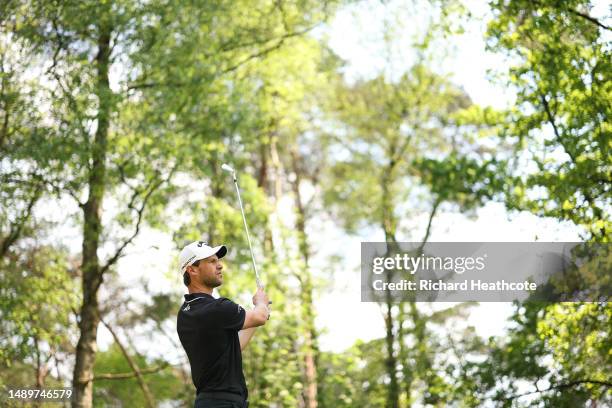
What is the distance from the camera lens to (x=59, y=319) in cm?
1300

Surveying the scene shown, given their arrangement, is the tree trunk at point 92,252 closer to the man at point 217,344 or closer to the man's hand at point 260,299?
the man's hand at point 260,299

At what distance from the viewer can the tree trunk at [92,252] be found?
1177cm

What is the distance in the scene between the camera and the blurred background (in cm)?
963

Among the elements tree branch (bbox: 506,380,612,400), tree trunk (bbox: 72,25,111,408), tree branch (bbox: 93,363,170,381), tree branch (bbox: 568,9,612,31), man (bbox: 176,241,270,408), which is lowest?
man (bbox: 176,241,270,408)

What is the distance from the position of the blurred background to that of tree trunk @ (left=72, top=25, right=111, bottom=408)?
0.03 m

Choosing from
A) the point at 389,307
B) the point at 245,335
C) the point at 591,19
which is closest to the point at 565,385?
the point at 591,19

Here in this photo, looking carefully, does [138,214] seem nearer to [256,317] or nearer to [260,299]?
[260,299]

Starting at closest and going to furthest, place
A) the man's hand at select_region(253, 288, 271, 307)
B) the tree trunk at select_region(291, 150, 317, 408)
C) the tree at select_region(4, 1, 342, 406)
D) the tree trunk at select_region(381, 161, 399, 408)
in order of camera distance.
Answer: the man's hand at select_region(253, 288, 271, 307), the tree at select_region(4, 1, 342, 406), the tree trunk at select_region(291, 150, 317, 408), the tree trunk at select_region(381, 161, 399, 408)

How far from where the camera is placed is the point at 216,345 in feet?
14.9

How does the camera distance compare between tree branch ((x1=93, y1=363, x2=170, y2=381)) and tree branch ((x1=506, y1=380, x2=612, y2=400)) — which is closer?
tree branch ((x1=506, y1=380, x2=612, y2=400))

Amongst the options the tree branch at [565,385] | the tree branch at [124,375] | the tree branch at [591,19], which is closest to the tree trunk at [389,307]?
the tree branch at [124,375]

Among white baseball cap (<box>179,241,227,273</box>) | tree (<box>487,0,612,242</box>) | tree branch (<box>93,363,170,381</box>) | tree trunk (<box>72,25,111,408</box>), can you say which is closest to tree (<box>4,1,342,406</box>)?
tree trunk (<box>72,25,111,408</box>)

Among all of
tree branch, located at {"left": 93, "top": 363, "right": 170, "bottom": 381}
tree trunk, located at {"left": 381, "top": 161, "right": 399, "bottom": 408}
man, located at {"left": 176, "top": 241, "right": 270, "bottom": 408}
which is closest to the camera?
man, located at {"left": 176, "top": 241, "right": 270, "bottom": 408}

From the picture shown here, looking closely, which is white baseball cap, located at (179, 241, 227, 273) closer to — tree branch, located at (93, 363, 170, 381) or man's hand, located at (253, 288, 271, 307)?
man's hand, located at (253, 288, 271, 307)
